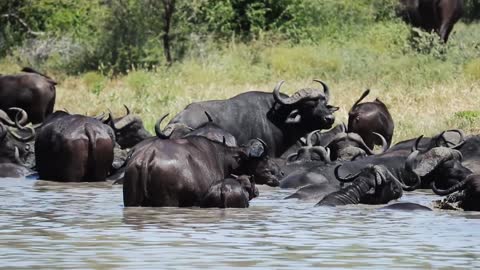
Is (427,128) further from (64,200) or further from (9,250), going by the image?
(9,250)

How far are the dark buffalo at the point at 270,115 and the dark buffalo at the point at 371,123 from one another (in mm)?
1202

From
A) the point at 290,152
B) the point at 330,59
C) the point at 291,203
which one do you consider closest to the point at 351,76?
the point at 330,59

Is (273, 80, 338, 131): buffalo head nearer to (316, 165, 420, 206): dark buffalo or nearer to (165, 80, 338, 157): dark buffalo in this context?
(165, 80, 338, 157): dark buffalo

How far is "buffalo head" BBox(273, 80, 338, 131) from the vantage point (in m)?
19.5

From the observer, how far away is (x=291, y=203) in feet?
47.5

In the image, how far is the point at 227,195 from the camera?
527 inches

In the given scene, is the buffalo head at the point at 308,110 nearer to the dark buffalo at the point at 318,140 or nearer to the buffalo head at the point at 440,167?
the dark buffalo at the point at 318,140

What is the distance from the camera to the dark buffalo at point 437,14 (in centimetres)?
3500

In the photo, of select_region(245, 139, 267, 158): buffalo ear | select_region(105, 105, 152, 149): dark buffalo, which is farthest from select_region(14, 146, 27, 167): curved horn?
select_region(245, 139, 267, 158): buffalo ear

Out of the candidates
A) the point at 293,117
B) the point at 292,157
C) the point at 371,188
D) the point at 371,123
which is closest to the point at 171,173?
the point at 371,188

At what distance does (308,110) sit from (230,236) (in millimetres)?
8464

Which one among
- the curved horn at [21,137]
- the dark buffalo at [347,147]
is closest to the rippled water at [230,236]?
the dark buffalo at [347,147]

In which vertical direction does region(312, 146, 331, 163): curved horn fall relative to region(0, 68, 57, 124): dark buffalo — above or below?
above

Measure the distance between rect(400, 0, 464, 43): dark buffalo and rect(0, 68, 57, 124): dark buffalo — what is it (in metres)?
12.7
